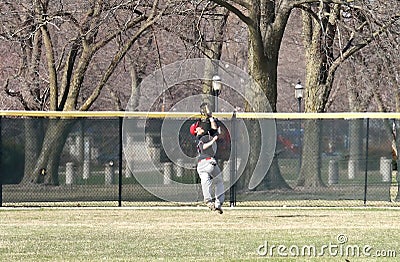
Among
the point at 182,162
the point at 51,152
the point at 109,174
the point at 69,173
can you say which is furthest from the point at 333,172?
the point at 51,152

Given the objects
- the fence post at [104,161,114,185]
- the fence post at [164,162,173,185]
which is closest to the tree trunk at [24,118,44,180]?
the fence post at [104,161,114,185]

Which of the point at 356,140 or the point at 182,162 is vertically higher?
the point at 356,140

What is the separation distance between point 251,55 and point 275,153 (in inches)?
157

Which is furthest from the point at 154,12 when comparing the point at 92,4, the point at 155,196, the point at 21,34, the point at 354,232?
the point at 354,232

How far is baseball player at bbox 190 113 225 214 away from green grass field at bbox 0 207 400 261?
44cm

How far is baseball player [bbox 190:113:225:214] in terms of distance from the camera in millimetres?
19062

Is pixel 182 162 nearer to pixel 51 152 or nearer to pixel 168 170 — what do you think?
pixel 168 170

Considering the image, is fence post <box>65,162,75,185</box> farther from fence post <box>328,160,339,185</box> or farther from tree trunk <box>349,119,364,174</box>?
tree trunk <box>349,119,364,174</box>

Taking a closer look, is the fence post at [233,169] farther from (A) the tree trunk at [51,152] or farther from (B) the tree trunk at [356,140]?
(A) the tree trunk at [51,152]

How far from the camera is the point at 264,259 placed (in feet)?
40.0

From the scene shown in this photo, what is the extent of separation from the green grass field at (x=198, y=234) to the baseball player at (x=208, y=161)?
439mm

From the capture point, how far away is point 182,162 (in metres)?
23.1

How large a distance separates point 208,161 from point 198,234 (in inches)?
152

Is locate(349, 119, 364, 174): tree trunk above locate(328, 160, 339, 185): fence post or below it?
above
